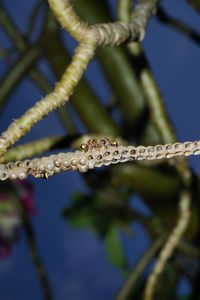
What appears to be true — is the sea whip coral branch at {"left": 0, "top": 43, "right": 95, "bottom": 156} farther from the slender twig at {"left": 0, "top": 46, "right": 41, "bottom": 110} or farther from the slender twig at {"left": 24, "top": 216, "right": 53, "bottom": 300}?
the slender twig at {"left": 24, "top": 216, "right": 53, "bottom": 300}

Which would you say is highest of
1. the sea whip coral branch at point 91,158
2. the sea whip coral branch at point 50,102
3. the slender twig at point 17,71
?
the slender twig at point 17,71

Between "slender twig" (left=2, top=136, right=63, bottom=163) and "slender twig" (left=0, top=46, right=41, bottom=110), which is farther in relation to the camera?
"slender twig" (left=0, top=46, right=41, bottom=110)

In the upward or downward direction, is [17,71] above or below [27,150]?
above

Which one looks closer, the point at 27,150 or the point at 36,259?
the point at 27,150

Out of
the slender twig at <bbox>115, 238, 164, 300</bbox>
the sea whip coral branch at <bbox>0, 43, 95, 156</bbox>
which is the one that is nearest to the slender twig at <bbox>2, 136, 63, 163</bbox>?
the sea whip coral branch at <bbox>0, 43, 95, 156</bbox>

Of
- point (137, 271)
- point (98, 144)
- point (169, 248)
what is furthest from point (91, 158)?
point (137, 271)

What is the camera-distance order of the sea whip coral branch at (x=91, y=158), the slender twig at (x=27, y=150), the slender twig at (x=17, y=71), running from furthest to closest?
the slender twig at (x=17, y=71)
the slender twig at (x=27, y=150)
the sea whip coral branch at (x=91, y=158)

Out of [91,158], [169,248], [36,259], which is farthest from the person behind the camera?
[36,259]

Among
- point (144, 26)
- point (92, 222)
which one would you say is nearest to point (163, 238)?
point (144, 26)

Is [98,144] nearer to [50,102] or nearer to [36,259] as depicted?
A: [50,102]

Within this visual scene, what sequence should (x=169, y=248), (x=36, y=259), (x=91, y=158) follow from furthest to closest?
(x=36, y=259) → (x=169, y=248) → (x=91, y=158)

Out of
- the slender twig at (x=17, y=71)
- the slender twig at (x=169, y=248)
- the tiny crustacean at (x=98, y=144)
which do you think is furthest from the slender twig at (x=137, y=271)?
the tiny crustacean at (x=98, y=144)

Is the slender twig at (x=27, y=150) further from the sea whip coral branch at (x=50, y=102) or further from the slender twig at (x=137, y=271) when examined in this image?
the slender twig at (x=137, y=271)
